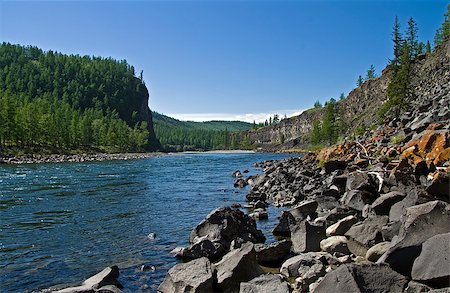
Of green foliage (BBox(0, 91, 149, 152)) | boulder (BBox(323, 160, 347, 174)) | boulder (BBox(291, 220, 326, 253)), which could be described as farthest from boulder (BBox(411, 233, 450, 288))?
green foliage (BBox(0, 91, 149, 152))

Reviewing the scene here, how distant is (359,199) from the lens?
17391 mm

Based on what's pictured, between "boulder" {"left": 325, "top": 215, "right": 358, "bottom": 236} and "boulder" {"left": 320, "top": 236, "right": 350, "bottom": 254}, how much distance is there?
3.41 ft

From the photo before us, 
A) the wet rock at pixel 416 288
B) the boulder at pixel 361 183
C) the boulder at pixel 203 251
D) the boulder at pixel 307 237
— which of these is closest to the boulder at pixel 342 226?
the boulder at pixel 307 237

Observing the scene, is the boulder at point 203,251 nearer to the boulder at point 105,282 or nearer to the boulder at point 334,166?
the boulder at point 105,282

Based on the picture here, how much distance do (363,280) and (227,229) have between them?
7.86 meters

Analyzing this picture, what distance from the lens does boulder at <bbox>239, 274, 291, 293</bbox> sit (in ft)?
29.8

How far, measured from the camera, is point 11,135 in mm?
94438

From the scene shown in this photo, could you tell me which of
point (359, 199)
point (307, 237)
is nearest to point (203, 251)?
point (307, 237)

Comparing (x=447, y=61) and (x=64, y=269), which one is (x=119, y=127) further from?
(x=64, y=269)

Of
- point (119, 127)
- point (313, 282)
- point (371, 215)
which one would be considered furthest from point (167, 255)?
point (119, 127)

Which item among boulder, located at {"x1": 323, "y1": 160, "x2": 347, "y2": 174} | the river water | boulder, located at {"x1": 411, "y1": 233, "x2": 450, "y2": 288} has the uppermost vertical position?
boulder, located at {"x1": 323, "y1": 160, "x2": 347, "y2": 174}

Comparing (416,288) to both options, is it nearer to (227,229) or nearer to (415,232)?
(415,232)

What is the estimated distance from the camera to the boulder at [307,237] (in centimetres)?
1377

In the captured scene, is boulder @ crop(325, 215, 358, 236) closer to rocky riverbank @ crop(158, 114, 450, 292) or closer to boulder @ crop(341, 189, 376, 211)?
rocky riverbank @ crop(158, 114, 450, 292)
